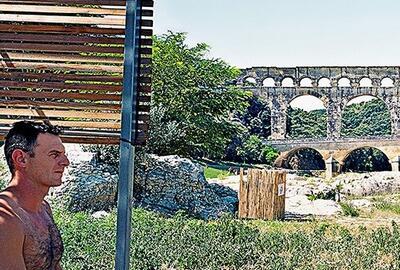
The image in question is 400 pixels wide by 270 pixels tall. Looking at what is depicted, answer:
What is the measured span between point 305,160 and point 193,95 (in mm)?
29007

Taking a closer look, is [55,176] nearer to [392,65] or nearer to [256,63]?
[256,63]

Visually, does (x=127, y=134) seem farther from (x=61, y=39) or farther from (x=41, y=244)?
(x=41, y=244)

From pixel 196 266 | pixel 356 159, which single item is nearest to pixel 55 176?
pixel 196 266

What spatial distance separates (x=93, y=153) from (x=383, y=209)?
25.8 feet

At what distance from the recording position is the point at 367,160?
43.8 meters

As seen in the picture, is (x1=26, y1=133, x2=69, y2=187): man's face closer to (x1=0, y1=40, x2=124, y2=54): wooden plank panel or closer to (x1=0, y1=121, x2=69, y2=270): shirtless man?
(x1=0, y1=121, x2=69, y2=270): shirtless man

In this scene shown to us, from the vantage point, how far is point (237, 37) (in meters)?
24.5

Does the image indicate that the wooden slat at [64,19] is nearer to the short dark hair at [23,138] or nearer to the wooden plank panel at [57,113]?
the wooden plank panel at [57,113]

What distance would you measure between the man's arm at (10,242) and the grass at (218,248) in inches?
131

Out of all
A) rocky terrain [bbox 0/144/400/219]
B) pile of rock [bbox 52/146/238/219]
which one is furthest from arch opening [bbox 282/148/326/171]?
pile of rock [bbox 52/146/238/219]

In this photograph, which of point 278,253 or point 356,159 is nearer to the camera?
point 278,253

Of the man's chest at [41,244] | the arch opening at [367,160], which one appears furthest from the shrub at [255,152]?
the man's chest at [41,244]

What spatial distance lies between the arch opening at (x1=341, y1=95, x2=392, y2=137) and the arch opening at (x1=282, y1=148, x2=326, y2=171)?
8.45 meters

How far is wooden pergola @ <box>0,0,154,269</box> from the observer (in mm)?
2230
